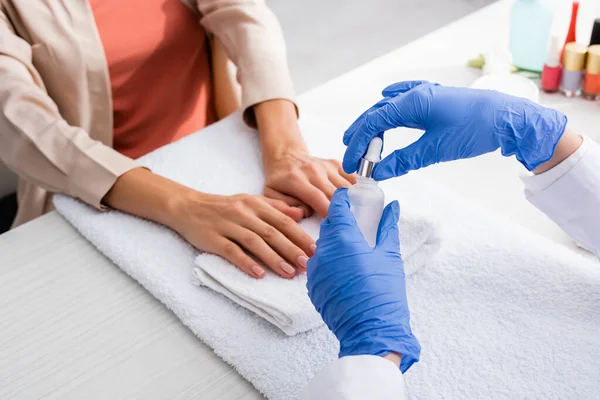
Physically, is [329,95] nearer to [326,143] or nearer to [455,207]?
[326,143]

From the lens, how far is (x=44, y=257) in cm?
97

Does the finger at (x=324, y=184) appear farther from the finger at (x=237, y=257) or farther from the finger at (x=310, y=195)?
the finger at (x=237, y=257)

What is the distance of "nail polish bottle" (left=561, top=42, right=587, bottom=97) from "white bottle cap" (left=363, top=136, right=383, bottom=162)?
67 cm

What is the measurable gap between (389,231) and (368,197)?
0.05 meters

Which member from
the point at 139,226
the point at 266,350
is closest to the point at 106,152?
the point at 139,226

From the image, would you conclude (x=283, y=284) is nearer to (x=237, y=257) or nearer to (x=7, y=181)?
(x=237, y=257)

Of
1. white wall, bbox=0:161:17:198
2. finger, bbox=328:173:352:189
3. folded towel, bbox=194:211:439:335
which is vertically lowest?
white wall, bbox=0:161:17:198

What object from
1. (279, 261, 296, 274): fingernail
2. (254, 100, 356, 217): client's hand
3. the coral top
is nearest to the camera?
(279, 261, 296, 274): fingernail

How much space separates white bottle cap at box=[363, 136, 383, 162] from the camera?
0.76 metres

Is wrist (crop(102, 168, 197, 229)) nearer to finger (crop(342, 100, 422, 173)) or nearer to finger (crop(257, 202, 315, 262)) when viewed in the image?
finger (crop(257, 202, 315, 262))

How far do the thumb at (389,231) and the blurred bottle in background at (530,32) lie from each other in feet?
2.39

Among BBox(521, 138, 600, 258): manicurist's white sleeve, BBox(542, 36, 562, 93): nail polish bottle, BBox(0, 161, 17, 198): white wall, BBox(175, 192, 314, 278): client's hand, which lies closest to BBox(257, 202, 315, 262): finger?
BBox(175, 192, 314, 278): client's hand

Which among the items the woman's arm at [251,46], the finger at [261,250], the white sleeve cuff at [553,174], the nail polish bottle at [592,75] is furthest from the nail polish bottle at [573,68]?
the finger at [261,250]

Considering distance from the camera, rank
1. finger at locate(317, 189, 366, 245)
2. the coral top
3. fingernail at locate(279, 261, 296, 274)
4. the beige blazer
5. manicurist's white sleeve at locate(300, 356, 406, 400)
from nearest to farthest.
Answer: manicurist's white sleeve at locate(300, 356, 406, 400) < finger at locate(317, 189, 366, 245) < fingernail at locate(279, 261, 296, 274) < the beige blazer < the coral top
